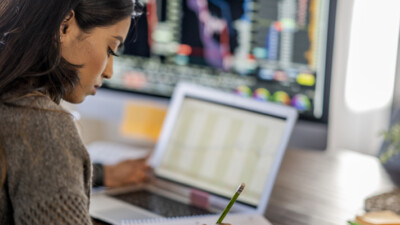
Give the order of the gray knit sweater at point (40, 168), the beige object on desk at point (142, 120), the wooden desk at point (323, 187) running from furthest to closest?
the beige object on desk at point (142, 120) < the wooden desk at point (323, 187) < the gray knit sweater at point (40, 168)

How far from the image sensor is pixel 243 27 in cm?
129

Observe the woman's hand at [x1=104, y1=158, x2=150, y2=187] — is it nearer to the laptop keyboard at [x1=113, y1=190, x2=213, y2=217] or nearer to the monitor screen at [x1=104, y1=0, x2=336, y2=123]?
the laptop keyboard at [x1=113, y1=190, x2=213, y2=217]

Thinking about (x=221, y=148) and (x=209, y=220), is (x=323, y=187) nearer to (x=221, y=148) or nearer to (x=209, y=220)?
(x=221, y=148)

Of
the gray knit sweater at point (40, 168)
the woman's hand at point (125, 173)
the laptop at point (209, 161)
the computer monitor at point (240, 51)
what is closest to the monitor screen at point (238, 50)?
the computer monitor at point (240, 51)

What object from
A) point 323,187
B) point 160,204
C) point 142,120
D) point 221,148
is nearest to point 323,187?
point 323,187

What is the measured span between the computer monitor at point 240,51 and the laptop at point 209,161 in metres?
0.10

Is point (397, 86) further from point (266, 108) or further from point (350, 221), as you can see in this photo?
point (350, 221)

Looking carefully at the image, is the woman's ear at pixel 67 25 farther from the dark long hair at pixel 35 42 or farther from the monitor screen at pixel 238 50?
the monitor screen at pixel 238 50

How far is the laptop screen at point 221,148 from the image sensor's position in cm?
111

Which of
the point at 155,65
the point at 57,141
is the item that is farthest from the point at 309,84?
the point at 57,141

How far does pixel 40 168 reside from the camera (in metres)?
0.63

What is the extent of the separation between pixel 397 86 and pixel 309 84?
0.92ft

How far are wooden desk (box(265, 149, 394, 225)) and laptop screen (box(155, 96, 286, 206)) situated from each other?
81 millimetres

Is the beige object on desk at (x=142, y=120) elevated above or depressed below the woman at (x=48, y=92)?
below
